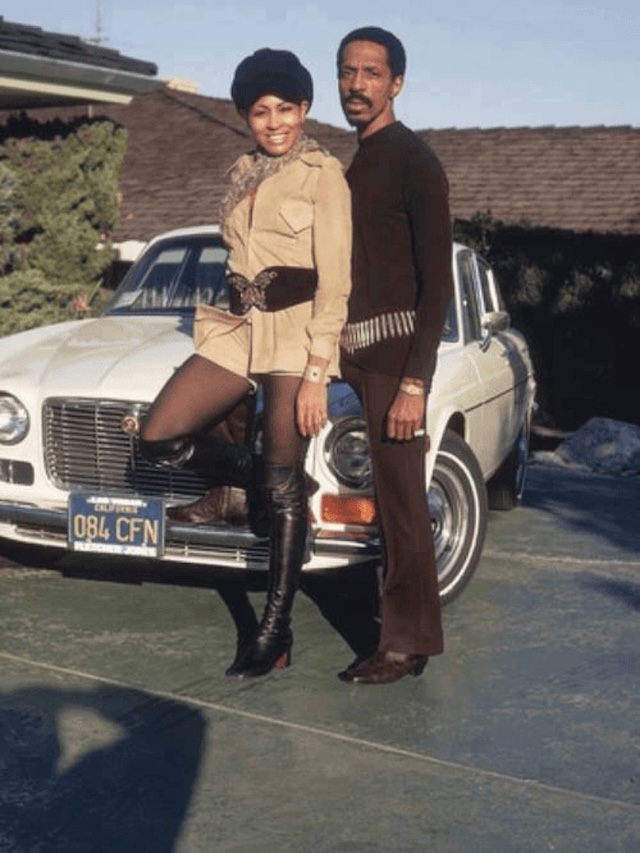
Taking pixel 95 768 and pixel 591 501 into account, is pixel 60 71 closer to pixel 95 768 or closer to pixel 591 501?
pixel 591 501

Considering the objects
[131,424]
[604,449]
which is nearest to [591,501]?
[604,449]

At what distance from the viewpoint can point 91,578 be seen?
6590 mm

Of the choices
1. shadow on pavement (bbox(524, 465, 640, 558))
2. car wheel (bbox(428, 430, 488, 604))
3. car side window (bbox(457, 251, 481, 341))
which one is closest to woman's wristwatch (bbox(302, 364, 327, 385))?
car wheel (bbox(428, 430, 488, 604))

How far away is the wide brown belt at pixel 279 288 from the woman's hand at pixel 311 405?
0.94 feet

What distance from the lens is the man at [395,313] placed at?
15.6 feet

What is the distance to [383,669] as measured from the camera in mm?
5074

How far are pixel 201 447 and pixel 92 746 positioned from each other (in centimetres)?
127

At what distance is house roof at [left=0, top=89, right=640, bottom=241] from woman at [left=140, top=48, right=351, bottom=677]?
12.6 meters

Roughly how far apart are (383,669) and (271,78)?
1999 millimetres

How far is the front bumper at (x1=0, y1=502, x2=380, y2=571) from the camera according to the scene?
5.57 m

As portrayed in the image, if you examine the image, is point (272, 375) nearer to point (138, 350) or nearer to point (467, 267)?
point (138, 350)

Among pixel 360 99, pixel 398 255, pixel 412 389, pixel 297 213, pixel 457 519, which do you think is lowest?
pixel 457 519

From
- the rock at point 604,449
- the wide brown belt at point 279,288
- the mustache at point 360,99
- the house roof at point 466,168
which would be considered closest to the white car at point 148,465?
the wide brown belt at point 279,288

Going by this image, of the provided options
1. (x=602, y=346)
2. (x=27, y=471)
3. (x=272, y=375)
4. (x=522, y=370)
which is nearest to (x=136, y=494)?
(x=27, y=471)
